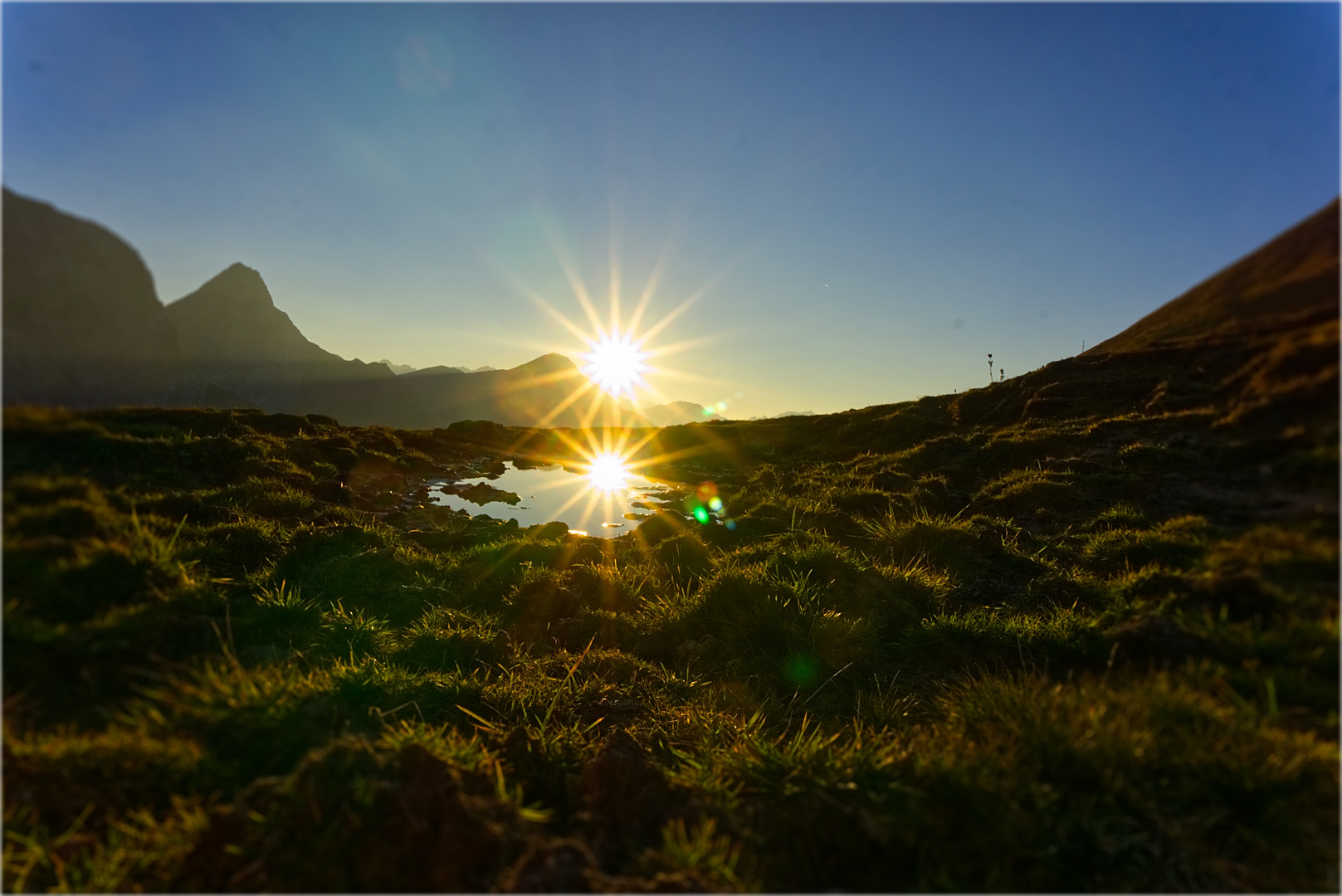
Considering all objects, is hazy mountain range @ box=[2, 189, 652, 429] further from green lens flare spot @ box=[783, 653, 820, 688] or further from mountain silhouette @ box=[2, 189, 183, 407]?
green lens flare spot @ box=[783, 653, 820, 688]

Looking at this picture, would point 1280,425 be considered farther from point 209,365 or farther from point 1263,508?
point 209,365

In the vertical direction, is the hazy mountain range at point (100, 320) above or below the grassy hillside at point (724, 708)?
above

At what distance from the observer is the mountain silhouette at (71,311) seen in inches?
105

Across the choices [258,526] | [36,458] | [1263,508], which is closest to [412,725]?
[36,458]

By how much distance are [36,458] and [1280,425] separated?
630 cm

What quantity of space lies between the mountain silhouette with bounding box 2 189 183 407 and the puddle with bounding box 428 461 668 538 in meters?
7.75

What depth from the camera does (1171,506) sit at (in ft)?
13.2

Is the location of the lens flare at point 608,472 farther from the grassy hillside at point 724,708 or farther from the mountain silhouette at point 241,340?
the grassy hillside at point 724,708

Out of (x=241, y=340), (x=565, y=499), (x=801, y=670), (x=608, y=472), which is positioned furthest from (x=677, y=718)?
(x=608, y=472)

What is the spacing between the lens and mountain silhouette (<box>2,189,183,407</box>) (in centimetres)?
268

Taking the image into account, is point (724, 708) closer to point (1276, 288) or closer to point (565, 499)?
point (1276, 288)

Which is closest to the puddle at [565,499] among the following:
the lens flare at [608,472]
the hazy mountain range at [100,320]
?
the lens flare at [608,472]

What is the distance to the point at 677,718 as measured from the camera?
4.35 metres

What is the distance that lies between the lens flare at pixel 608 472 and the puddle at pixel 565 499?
27 centimetres
